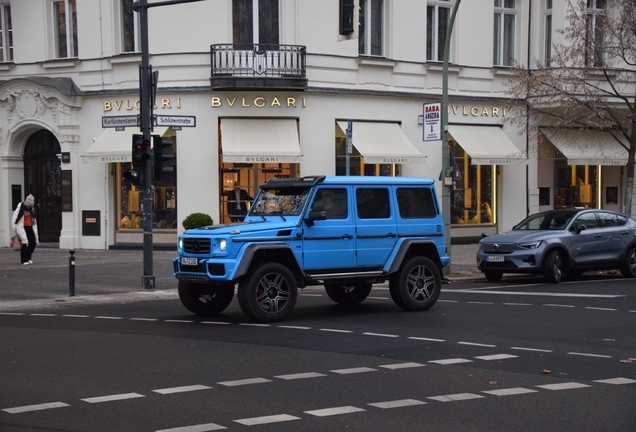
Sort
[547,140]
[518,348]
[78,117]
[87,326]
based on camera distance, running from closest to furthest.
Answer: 1. [518,348]
2. [87,326]
3. [78,117]
4. [547,140]

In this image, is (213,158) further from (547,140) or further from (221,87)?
(547,140)

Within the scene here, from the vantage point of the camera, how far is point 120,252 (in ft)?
83.9

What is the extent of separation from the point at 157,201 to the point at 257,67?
200 inches

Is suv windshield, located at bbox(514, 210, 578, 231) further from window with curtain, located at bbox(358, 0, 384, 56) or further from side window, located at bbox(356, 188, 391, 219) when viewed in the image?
window with curtain, located at bbox(358, 0, 384, 56)

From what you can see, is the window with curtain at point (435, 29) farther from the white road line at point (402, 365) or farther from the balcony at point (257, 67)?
the white road line at point (402, 365)

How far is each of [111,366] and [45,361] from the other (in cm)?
87

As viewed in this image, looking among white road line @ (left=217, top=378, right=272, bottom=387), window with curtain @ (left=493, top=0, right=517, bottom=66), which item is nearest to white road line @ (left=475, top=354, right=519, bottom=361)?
white road line @ (left=217, top=378, right=272, bottom=387)

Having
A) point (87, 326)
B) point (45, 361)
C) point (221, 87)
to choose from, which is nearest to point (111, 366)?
point (45, 361)

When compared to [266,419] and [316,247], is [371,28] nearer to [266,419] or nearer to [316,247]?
[316,247]

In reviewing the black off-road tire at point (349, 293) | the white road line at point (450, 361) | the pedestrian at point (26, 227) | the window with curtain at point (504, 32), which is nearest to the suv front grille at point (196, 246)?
the black off-road tire at point (349, 293)

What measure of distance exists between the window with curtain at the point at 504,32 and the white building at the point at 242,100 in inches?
1.9

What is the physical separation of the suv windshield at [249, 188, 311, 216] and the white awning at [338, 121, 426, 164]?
1257 cm

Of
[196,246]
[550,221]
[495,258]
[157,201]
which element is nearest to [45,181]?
[157,201]

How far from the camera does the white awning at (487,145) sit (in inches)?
1093
